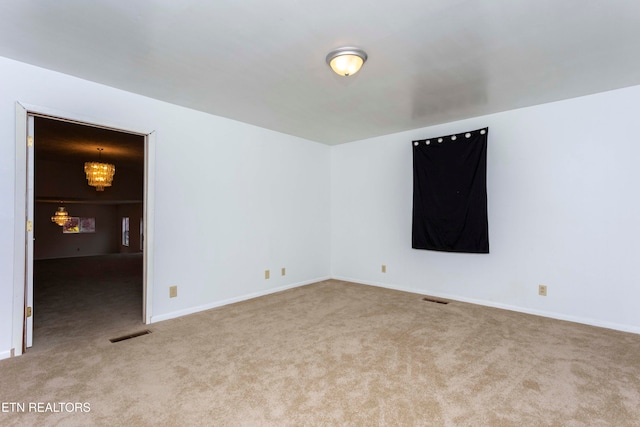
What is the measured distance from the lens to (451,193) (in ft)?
13.4

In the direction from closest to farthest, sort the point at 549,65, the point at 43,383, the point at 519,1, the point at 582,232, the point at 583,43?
1. the point at 519,1
2. the point at 43,383
3. the point at 583,43
4. the point at 549,65
5. the point at 582,232

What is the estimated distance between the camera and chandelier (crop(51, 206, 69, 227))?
34.6 ft

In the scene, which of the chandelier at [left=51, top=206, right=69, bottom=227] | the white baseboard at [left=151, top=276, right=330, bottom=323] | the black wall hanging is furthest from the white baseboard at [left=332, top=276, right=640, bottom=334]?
the chandelier at [left=51, top=206, right=69, bottom=227]

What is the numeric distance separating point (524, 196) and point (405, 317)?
1.98m

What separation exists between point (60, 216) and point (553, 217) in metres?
13.4

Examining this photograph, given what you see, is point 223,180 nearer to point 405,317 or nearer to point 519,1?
point 405,317

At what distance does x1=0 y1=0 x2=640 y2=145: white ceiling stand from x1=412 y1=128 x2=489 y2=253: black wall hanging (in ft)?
2.14

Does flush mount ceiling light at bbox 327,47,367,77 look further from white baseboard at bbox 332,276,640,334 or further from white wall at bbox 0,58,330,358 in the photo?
white baseboard at bbox 332,276,640,334

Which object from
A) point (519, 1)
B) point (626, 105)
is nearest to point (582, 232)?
point (626, 105)

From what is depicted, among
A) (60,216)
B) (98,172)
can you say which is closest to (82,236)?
(60,216)

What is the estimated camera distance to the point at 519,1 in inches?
71.2

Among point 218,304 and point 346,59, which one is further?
point 218,304

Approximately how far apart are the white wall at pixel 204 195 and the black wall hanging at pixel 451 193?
5.69 feet

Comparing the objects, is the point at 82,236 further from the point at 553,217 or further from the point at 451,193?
the point at 553,217
